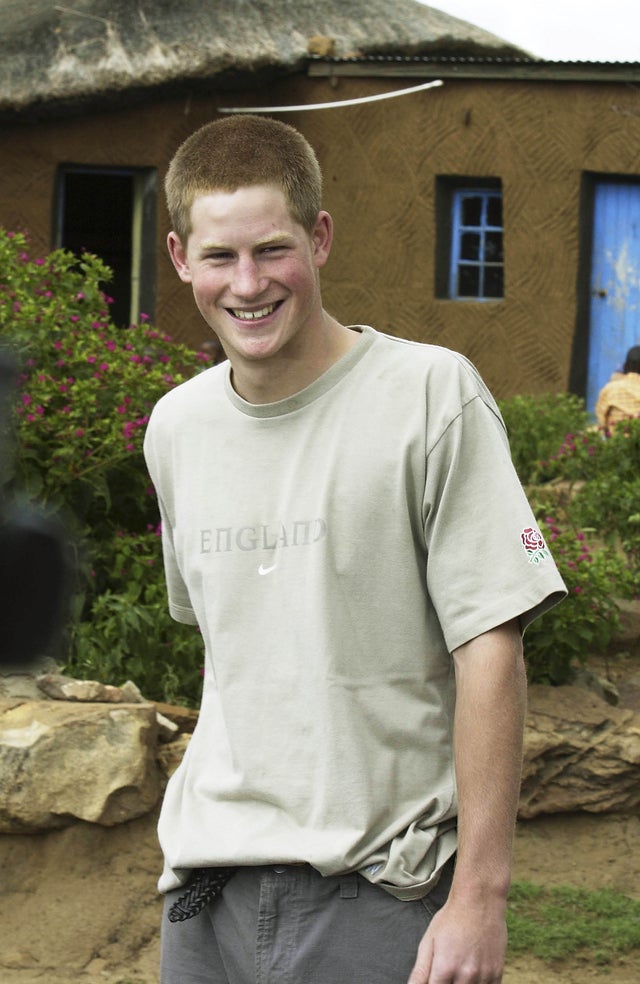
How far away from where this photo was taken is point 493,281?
11.1 m

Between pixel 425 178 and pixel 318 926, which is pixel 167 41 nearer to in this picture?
pixel 425 178

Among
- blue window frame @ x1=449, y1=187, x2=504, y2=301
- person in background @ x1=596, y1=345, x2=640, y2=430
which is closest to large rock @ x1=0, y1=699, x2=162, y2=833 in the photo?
person in background @ x1=596, y1=345, x2=640, y2=430

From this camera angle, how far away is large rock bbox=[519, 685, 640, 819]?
446 cm

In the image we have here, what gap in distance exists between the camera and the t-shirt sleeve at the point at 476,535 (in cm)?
158

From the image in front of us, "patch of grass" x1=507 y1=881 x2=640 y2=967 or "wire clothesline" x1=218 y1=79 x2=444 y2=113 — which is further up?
"wire clothesline" x1=218 y1=79 x2=444 y2=113

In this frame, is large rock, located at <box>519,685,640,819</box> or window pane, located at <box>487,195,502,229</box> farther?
window pane, located at <box>487,195,502,229</box>

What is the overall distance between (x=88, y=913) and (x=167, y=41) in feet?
29.0

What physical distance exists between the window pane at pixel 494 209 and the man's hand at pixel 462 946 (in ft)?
32.6

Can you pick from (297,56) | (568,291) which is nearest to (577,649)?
(568,291)

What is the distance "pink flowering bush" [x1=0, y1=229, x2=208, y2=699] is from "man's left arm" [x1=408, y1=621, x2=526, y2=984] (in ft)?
9.63

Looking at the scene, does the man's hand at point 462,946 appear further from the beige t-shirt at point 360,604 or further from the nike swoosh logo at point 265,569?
the nike swoosh logo at point 265,569

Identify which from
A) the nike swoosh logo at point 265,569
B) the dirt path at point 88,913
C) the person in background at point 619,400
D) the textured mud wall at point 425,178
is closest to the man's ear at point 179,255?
the nike swoosh logo at point 265,569

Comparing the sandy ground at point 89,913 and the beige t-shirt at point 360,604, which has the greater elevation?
the beige t-shirt at point 360,604

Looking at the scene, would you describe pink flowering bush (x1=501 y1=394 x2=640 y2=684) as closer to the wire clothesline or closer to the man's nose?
the wire clothesline
